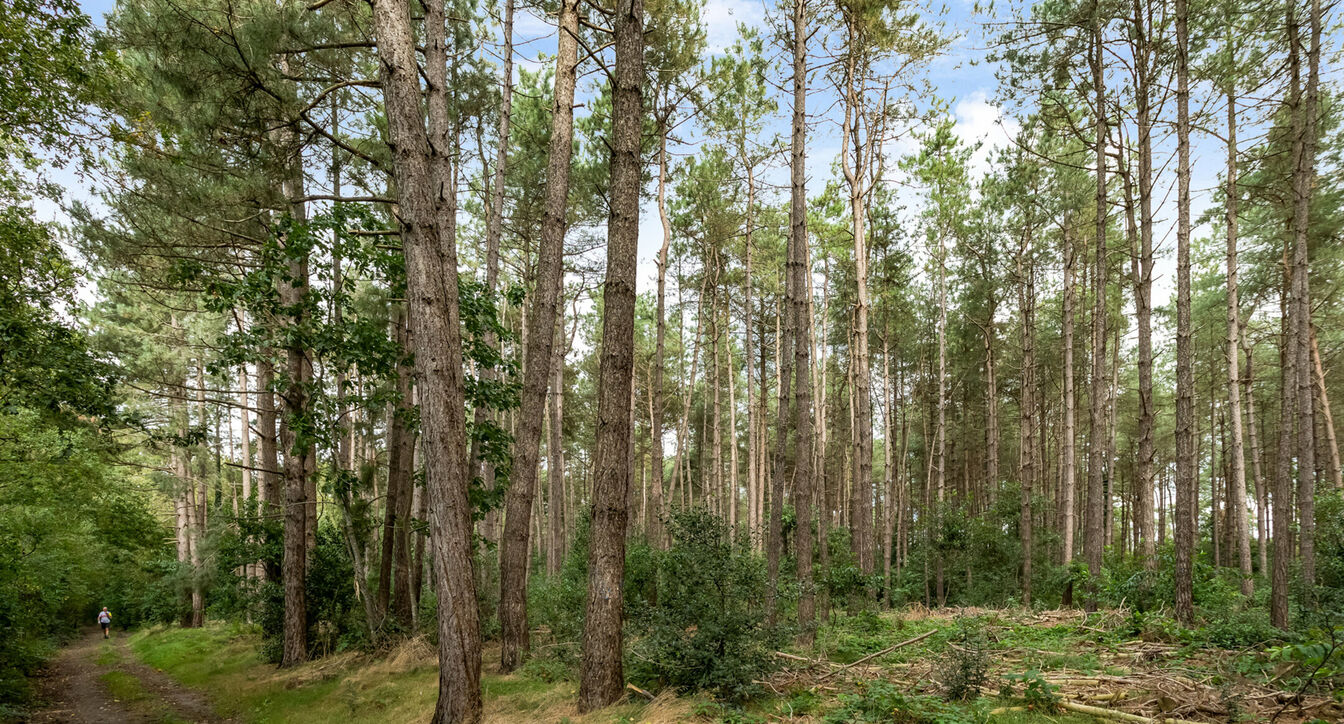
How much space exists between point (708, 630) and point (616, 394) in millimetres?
2550

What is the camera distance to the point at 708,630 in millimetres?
5730

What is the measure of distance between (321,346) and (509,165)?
646cm

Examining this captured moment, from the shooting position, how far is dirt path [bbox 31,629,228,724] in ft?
30.9

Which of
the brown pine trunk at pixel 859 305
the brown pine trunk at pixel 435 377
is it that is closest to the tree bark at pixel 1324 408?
the brown pine trunk at pixel 859 305

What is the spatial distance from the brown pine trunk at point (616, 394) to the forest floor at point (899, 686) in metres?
0.49

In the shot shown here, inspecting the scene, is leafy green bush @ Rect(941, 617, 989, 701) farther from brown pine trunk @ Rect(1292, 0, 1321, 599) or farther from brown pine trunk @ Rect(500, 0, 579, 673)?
brown pine trunk @ Rect(1292, 0, 1321, 599)

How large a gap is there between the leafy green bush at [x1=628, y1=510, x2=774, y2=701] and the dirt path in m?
7.65

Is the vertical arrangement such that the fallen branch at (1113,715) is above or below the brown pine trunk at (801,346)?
below

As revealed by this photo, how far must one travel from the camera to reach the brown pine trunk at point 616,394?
5504mm

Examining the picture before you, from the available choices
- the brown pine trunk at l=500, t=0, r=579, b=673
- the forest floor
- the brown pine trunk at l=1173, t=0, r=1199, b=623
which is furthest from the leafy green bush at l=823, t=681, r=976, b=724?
the brown pine trunk at l=1173, t=0, r=1199, b=623

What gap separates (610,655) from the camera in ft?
18.2

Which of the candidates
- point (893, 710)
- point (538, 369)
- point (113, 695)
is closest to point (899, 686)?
point (893, 710)

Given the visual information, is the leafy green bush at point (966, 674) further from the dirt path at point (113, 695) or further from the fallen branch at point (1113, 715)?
the dirt path at point (113, 695)

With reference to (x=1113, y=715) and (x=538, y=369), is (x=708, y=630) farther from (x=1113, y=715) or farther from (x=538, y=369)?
(x=538, y=369)
